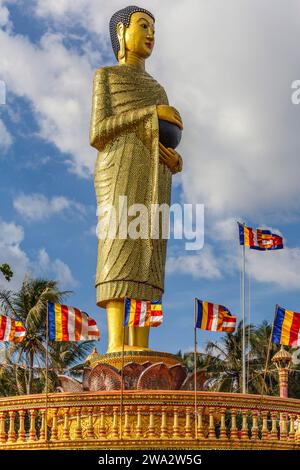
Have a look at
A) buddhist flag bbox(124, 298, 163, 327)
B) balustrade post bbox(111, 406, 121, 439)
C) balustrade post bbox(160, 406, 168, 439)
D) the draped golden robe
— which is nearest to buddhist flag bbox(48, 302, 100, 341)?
buddhist flag bbox(124, 298, 163, 327)

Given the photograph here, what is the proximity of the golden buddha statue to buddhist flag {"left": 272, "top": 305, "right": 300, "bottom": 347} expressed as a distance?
315cm

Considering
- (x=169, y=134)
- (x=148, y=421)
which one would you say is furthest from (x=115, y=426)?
(x=169, y=134)

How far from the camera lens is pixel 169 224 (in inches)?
591

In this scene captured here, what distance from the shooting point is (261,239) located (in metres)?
16.2

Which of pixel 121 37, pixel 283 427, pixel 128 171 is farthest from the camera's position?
pixel 121 37

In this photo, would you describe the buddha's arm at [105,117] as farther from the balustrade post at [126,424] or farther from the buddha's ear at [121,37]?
the balustrade post at [126,424]

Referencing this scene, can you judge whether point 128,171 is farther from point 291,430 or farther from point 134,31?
point 291,430

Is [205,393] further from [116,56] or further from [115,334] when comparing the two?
[116,56]

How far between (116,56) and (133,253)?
13.6 ft

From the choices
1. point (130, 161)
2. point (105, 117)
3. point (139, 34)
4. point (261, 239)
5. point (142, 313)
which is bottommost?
point (142, 313)

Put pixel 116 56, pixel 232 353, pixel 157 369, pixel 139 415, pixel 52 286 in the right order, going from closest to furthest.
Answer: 1. pixel 139 415
2. pixel 157 369
3. pixel 116 56
4. pixel 52 286
5. pixel 232 353

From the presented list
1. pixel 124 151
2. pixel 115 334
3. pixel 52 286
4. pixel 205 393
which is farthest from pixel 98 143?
pixel 52 286

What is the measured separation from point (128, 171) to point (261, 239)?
326 cm

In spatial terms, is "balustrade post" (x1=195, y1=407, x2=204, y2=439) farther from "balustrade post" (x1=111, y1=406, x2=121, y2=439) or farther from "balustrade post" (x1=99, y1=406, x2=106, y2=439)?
"balustrade post" (x1=99, y1=406, x2=106, y2=439)
